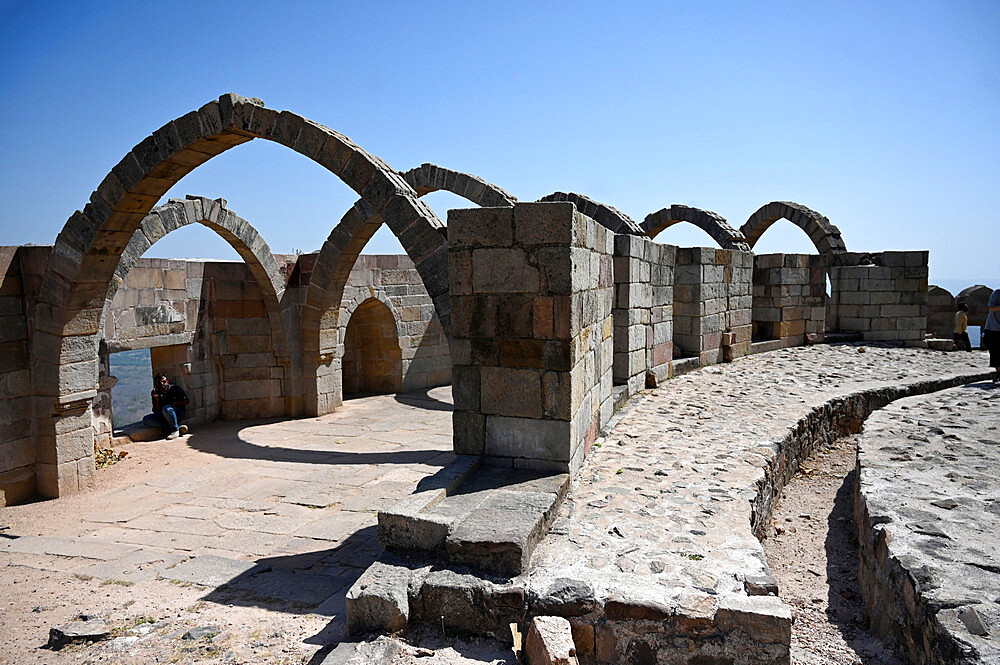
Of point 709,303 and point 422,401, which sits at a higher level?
point 709,303

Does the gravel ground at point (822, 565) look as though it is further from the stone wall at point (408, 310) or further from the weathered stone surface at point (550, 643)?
the stone wall at point (408, 310)

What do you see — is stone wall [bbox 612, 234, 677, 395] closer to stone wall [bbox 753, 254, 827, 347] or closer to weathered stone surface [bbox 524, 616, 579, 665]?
stone wall [bbox 753, 254, 827, 347]

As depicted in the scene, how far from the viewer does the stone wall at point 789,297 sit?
12.6 meters

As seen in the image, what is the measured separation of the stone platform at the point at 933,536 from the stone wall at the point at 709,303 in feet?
12.8

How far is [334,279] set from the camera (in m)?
10.9

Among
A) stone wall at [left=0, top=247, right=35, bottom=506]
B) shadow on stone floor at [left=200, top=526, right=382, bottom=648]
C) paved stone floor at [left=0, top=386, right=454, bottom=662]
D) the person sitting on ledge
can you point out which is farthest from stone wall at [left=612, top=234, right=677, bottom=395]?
stone wall at [left=0, top=247, right=35, bottom=506]

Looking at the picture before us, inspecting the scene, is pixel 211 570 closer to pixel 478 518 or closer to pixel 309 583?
pixel 309 583

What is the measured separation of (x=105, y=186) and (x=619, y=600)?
25.0ft

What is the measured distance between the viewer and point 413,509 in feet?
13.0

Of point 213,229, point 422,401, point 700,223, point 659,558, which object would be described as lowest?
point 422,401

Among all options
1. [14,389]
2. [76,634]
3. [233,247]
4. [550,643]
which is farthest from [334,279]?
[550,643]

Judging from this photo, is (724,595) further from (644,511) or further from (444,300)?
(444,300)

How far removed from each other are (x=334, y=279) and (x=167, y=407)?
133 inches

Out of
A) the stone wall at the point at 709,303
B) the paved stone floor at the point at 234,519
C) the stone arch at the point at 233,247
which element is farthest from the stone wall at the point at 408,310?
the stone wall at the point at 709,303
